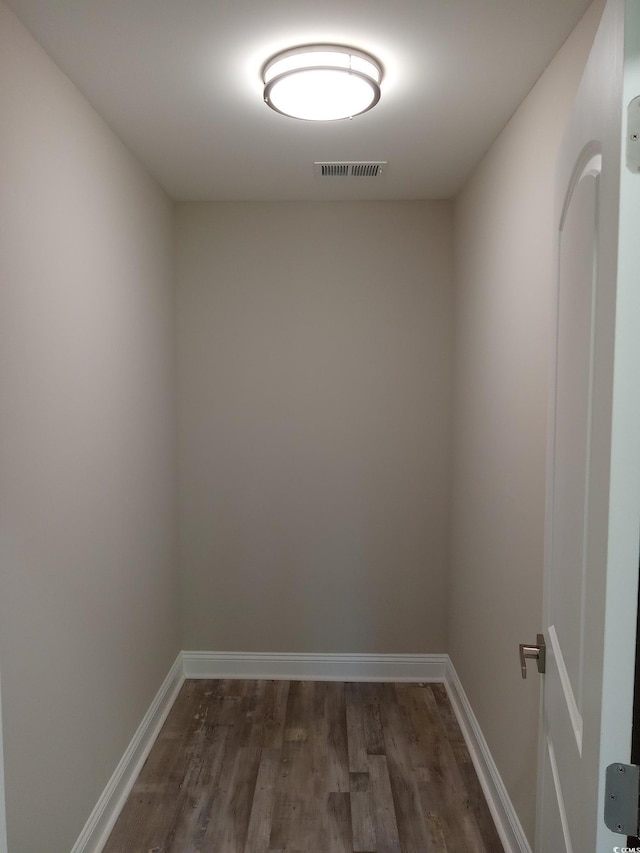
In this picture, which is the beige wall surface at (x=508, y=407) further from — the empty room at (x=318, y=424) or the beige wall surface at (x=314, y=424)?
the beige wall surface at (x=314, y=424)

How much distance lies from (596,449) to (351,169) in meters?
2.15

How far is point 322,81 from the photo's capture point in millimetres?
1801

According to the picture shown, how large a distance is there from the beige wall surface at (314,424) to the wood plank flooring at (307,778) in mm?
357

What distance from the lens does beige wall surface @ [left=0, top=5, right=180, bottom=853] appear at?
1.59 m

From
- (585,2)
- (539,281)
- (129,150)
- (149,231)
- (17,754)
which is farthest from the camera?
(149,231)

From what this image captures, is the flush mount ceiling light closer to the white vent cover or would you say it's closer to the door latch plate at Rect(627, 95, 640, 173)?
the white vent cover

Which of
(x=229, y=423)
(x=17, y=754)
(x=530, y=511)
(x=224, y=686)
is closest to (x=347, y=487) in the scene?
(x=229, y=423)

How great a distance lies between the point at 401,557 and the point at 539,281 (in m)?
1.86

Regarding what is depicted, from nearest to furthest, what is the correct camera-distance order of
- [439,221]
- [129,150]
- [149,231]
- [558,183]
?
[558,183] → [129,150] → [149,231] → [439,221]

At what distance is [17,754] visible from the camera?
5.26 ft

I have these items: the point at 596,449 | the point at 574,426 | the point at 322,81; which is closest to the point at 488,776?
the point at 574,426

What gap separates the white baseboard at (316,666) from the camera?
3.37m

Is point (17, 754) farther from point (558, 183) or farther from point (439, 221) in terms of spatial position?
point (439, 221)

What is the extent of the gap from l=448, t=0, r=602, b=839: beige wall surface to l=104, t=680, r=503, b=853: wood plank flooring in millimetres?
265
